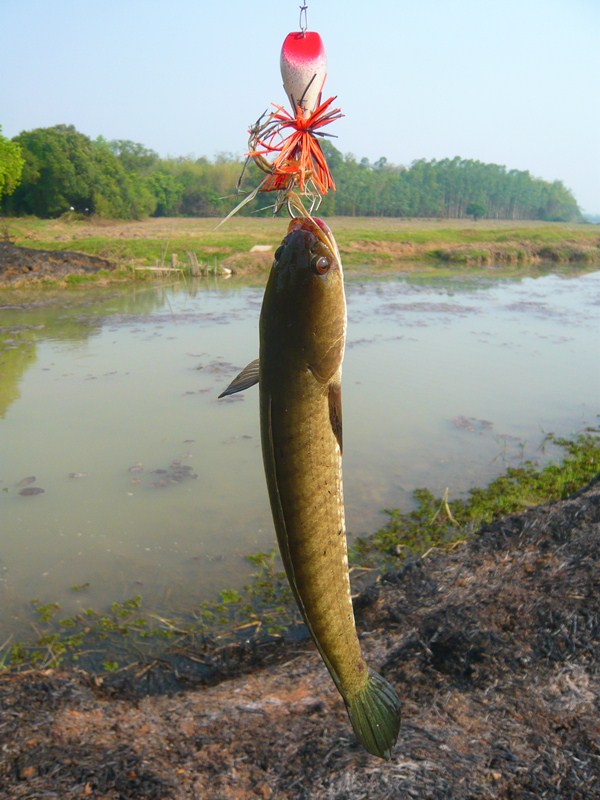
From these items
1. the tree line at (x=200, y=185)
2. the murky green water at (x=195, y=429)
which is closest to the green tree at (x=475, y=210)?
the tree line at (x=200, y=185)

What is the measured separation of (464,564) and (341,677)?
3.27m

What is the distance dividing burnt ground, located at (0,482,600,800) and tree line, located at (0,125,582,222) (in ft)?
7.37

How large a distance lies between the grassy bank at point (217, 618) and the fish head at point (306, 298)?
321 centimetres

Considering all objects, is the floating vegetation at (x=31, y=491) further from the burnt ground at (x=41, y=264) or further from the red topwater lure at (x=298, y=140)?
the burnt ground at (x=41, y=264)

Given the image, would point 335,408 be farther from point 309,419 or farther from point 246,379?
point 246,379

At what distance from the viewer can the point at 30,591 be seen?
4867 mm

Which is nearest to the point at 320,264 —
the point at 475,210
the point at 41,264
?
the point at 41,264

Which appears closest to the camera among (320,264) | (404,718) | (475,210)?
(320,264)

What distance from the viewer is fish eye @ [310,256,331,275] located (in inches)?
48.8

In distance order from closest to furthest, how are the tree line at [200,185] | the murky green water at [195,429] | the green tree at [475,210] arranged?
the murky green water at [195,429] → the tree line at [200,185] → the green tree at [475,210]

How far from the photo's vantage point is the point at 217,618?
179 inches

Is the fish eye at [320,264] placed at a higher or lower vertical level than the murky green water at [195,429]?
higher

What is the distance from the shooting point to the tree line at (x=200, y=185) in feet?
117

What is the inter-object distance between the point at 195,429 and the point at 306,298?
694 centimetres
